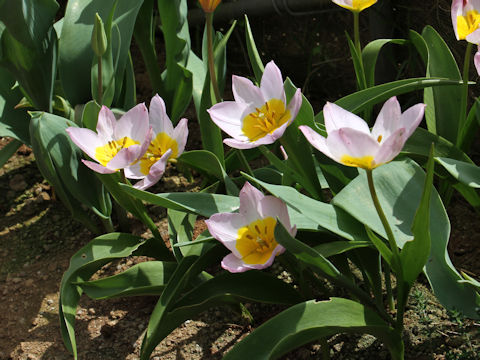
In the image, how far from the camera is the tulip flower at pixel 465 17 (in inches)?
53.1

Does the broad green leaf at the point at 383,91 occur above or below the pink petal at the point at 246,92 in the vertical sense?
below

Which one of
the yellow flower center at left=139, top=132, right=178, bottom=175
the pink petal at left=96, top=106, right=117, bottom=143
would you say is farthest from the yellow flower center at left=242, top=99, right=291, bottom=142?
the pink petal at left=96, top=106, right=117, bottom=143

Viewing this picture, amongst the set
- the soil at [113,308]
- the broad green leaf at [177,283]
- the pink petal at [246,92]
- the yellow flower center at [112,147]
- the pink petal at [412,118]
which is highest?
the pink petal at [412,118]

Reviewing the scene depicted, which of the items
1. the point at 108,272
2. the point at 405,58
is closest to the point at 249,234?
the point at 108,272

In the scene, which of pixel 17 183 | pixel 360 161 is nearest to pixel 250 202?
pixel 360 161

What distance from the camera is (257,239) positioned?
115 centimetres

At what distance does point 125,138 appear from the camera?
1.42 metres

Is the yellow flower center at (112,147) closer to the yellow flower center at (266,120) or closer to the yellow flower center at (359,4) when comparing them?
the yellow flower center at (266,120)

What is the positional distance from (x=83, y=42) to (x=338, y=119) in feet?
3.02

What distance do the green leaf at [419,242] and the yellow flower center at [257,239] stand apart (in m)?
0.22

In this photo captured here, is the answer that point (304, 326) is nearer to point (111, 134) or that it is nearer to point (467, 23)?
point (111, 134)

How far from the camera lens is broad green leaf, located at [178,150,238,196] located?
1443mm

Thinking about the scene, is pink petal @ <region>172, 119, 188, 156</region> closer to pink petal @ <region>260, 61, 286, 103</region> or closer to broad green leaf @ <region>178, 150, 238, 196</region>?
broad green leaf @ <region>178, 150, 238, 196</region>

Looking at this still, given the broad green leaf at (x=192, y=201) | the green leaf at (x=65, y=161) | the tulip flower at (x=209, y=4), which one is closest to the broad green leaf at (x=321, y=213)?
the broad green leaf at (x=192, y=201)
